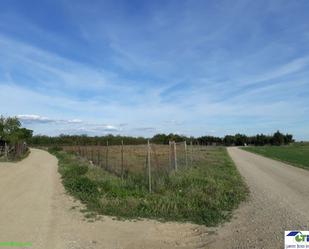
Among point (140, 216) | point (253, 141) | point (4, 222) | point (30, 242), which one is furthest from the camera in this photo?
point (253, 141)

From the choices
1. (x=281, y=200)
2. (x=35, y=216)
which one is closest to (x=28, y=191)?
(x=35, y=216)

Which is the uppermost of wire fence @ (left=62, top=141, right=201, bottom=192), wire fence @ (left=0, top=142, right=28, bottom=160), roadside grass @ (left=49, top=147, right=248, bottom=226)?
wire fence @ (left=0, top=142, right=28, bottom=160)

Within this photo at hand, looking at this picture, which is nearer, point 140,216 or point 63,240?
point 63,240

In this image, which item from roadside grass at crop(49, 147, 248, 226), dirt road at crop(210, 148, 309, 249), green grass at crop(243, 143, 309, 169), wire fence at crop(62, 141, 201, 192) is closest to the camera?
dirt road at crop(210, 148, 309, 249)

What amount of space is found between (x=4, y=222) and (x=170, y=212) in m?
4.09

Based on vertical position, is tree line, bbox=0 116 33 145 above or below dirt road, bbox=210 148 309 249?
above

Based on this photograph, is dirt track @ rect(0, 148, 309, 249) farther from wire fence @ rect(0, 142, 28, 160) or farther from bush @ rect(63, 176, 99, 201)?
wire fence @ rect(0, 142, 28, 160)

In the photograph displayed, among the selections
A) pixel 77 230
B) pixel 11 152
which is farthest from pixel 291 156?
pixel 77 230

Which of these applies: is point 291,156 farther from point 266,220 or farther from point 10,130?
point 266,220

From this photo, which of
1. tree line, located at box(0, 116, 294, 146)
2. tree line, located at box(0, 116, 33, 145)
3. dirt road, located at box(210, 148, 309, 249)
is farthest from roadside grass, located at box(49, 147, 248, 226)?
tree line, located at box(0, 116, 33, 145)

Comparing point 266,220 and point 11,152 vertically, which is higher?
point 11,152

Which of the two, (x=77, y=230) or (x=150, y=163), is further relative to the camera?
(x=150, y=163)

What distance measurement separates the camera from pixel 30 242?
309 inches

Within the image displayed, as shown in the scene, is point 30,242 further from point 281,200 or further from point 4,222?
point 281,200
